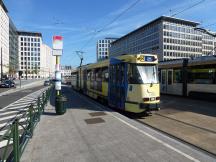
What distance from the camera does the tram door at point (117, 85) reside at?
12.8m

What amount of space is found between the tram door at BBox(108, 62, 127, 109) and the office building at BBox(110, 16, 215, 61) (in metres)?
89.1

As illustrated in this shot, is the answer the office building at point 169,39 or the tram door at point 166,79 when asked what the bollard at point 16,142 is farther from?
the office building at point 169,39

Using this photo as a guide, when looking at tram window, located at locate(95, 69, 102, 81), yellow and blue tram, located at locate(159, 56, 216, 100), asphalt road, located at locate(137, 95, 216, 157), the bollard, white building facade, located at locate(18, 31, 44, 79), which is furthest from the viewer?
white building facade, located at locate(18, 31, 44, 79)

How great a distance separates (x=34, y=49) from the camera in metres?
165

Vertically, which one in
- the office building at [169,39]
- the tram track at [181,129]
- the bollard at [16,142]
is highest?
the office building at [169,39]

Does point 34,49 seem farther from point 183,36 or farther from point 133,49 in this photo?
point 183,36

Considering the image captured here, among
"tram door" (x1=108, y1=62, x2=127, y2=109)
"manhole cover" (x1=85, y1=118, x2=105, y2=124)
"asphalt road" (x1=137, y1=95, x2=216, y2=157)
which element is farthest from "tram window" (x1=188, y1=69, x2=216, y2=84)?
"manhole cover" (x1=85, y1=118, x2=105, y2=124)

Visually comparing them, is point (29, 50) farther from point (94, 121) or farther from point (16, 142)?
point (16, 142)

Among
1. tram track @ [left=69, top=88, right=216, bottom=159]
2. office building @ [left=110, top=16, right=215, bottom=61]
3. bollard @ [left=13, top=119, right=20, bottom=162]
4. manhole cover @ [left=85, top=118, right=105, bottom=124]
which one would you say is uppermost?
office building @ [left=110, top=16, right=215, bottom=61]

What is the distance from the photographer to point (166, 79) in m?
23.3

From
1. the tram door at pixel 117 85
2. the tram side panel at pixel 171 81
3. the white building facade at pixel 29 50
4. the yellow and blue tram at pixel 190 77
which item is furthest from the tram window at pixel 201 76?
the white building facade at pixel 29 50

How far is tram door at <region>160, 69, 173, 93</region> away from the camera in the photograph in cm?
2260

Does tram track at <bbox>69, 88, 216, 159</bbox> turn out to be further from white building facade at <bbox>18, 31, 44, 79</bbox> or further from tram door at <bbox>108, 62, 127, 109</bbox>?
white building facade at <bbox>18, 31, 44, 79</bbox>

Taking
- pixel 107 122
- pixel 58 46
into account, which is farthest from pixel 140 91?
pixel 58 46
